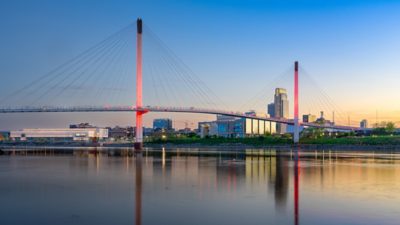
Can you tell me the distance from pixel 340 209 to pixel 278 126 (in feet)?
604

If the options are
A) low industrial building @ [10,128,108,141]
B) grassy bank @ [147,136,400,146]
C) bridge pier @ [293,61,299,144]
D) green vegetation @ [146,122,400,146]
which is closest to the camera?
bridge pier @ [293,61,299,144]

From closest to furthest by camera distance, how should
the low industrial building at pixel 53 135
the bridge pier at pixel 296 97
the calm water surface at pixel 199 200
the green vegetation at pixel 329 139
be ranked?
the calm water surface at pixel 199 200 < the bridge pier at pixel 296 97 < the green vegetation at pixel 329 139 < the low industrial building at pixel 53 135

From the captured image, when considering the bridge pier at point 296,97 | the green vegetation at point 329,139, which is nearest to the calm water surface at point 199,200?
the bridge pier at point 296,97

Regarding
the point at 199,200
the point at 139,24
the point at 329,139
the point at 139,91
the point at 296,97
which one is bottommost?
the point at 199,200

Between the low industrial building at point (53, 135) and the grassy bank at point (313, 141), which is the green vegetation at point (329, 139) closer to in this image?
the grassy bank at point (313, 141)

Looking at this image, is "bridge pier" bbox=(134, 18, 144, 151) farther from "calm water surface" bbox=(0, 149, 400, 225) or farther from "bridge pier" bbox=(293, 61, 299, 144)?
"calm water surface" bbox=(0, 149, 400, 225)

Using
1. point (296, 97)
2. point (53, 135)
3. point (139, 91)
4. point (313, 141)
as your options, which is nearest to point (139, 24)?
point (139, 91)

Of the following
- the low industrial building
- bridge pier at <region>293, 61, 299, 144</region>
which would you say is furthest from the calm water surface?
the low industrial building

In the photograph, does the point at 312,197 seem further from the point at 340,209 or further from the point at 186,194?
the point at 186,194

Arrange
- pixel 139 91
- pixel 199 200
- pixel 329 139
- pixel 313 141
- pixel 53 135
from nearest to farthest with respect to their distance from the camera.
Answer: pixel 199 200 → pixel 139 91 → pixel 313 141 → pixel 329 139 → pixel 53 135

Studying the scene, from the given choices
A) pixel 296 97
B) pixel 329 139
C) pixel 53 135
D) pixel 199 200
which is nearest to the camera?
pixel 199 200

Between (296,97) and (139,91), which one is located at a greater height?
(296,97)

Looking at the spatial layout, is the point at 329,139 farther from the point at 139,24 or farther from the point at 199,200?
the point at 199,200

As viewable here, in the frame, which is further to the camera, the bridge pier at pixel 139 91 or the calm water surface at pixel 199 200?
the bridge pier at pixel 139 91
